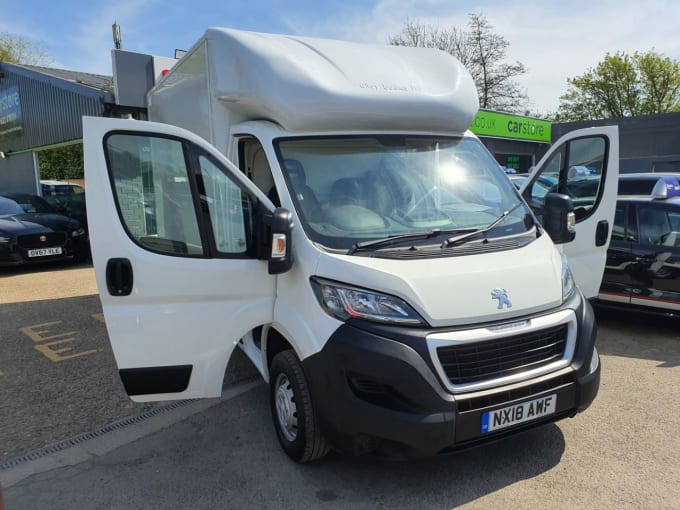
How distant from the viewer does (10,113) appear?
58.0 ft

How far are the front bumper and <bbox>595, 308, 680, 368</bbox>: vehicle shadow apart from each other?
9.26 feet

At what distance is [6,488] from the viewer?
118 inches

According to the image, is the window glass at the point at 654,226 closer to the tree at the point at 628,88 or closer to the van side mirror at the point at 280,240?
the van side mirror at the point at 280,240

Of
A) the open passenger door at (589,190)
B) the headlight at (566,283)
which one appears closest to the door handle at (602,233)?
the open passenger door at (589,190)

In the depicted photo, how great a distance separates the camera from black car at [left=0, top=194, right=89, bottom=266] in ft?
30.9

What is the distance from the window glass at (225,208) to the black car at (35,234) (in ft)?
26.6

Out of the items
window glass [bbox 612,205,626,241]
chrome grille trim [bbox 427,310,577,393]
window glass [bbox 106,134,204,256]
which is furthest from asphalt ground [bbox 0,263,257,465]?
window glass [bbox 612,205,626,241]

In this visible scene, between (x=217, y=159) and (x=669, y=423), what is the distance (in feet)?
11.7

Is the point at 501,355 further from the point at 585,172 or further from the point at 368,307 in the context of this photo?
the point at 585,172

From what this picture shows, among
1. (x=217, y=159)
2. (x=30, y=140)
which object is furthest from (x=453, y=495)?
(x=30, y=140)

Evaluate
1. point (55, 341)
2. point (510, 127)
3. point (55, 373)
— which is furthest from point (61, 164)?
point (55, 373)

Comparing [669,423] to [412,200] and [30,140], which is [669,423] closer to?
[412,200]

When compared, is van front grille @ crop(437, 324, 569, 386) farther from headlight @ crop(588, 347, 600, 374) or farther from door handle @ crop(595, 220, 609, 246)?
door handle @ crop(595, 220, 609, 246)

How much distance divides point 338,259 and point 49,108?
15.3 meters
